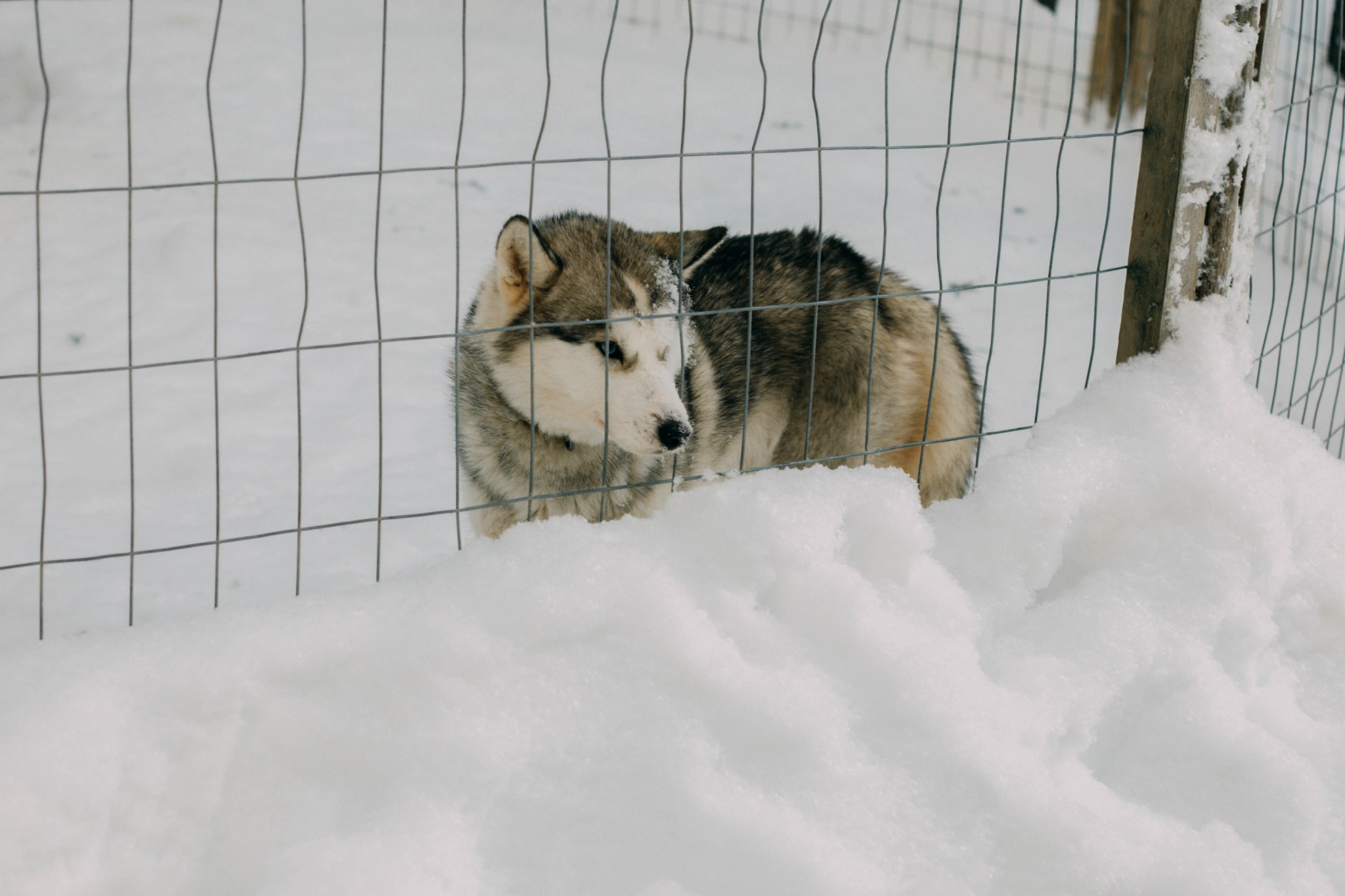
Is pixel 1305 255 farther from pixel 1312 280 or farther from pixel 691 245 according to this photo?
pixel 691 245

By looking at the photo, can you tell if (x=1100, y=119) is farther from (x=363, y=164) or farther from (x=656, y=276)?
(x=656, y=276)

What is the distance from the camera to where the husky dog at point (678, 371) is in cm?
293

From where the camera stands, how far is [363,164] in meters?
7.07

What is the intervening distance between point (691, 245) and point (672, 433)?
66cm

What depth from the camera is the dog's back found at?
11.3 feet

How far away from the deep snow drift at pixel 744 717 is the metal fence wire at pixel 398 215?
0.27 m

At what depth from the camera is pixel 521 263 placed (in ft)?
9.82

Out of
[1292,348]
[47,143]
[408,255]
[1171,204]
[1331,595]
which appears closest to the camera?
[1331,595]

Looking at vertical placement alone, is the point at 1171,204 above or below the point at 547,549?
above

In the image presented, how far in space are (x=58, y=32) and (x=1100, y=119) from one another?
24.1 feet

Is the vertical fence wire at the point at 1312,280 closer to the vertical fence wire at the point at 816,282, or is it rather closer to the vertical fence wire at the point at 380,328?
the vertical fence wire at the point at 816,282

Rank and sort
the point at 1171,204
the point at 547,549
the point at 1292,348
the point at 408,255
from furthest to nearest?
the point at 408,255 → the point at 1292,348 → the point at 1171,204 → the point at 547,549

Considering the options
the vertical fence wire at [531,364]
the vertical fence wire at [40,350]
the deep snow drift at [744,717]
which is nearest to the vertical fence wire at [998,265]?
the deep snow drift at [744,717]

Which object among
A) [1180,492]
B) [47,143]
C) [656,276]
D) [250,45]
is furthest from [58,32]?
[1180,492]
